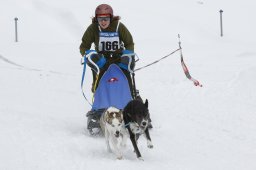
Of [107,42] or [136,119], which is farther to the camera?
[107,42]

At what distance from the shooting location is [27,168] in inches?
236

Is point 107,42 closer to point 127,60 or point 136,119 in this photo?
point 127,60

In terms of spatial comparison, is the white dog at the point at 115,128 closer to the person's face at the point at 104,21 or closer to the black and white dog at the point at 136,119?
the black and white dog at the point at 136,119

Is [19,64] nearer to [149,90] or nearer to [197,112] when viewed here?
[149,90]

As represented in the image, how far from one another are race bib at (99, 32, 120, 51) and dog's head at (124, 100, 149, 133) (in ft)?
4.44

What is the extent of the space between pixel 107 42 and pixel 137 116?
5.49 ft

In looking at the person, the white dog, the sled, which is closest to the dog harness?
the person

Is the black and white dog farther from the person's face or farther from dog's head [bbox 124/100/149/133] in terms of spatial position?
the person's face

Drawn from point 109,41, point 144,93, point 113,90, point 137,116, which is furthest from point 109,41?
point 144,93

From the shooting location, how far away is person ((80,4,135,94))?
Result: 7977 millimetres

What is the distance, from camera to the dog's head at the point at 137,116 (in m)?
6.89

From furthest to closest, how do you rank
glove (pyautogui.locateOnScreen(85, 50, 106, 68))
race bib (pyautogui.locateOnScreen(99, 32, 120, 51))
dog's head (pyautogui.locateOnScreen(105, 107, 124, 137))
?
race bib (pyautogui.locateOnScreen(99, 32, 120, 51)) → glove (pyautogui.locateOnScreen(85, 50, 106, 68)) → dog's head (pyautogui.locateOnScreen(105, 107, 124, 137))

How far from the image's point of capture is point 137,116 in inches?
272

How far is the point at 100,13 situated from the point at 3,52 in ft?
38.4
